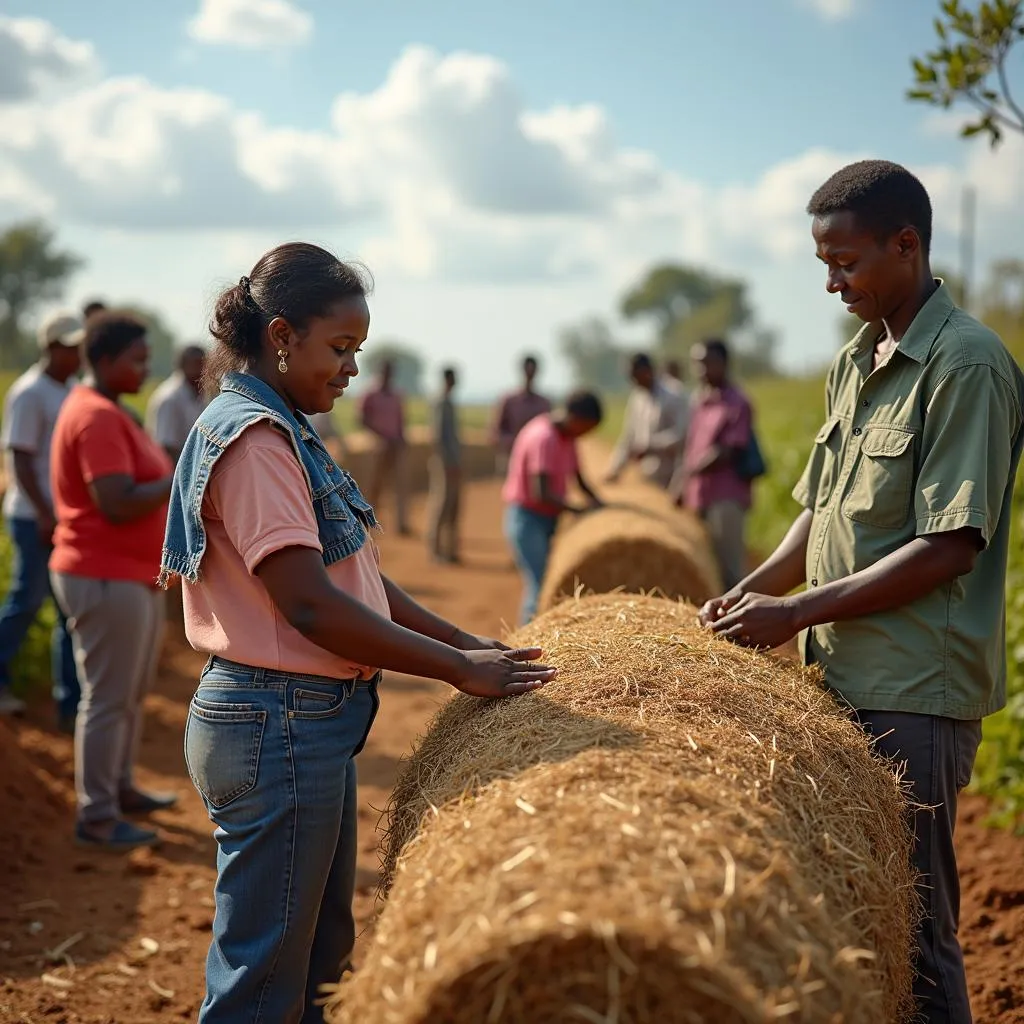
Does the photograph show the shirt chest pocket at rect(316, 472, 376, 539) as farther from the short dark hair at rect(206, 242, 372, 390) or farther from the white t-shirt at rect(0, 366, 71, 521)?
the white t-shirt at rect(0, 366, 71, 521)

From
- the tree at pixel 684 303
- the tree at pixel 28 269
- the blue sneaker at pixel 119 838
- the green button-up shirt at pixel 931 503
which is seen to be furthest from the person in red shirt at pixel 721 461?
the tree at pixel 684 303

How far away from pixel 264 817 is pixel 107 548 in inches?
117

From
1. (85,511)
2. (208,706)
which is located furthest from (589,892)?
(85,511)

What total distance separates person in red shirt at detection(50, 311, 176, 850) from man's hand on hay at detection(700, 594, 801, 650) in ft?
9.42

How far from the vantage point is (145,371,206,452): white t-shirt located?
8.12m

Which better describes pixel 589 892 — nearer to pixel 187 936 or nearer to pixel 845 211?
pixel 845 211

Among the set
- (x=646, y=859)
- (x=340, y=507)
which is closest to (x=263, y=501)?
(x=340, y=507)

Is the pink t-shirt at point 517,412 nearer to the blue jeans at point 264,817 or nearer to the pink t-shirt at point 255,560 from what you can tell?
the pink t-shirt at point 255,560

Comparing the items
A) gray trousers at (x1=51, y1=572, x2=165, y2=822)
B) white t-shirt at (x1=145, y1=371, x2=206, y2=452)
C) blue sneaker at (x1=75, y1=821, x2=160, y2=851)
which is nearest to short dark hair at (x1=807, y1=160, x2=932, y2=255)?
gray trousers at (x1=51, y1=572, x2=165, y2=822)

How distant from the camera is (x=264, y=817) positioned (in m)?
2.59

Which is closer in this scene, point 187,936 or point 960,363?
point 960,363

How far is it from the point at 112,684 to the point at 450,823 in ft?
11.4

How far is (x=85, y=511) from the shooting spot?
5.18 m

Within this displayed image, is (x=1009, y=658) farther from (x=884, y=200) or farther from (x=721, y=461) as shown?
(x=884, y=200)
